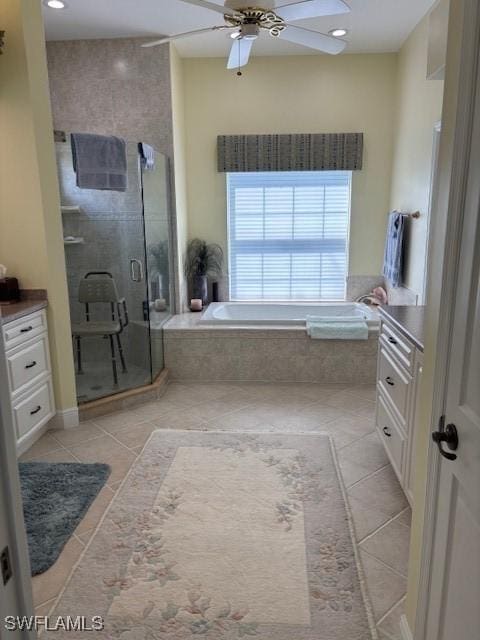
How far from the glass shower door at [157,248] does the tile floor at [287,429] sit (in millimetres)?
501

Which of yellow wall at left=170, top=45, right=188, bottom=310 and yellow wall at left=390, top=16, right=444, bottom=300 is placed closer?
yellow wall at left=390, top=16, right=444, bottom=300

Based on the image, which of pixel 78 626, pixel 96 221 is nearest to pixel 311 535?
pixel 78 626

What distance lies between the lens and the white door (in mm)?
999

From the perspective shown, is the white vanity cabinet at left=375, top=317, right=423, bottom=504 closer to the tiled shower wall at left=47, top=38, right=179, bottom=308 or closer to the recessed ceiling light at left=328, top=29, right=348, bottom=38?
the recessed ceiling light at left=328, top=29, right=348, bottom=38

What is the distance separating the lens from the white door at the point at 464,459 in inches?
39.3

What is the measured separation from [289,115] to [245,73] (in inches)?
24.9

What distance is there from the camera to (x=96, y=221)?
3945mm

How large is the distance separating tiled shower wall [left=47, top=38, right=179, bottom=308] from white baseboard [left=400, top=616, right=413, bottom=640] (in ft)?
13.4

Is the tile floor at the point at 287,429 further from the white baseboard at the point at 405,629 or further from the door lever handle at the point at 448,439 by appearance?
the door lever handle at the point at 448,439

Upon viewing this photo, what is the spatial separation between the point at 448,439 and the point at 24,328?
251 cm

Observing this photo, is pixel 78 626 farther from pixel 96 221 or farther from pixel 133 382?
pixel 96 221

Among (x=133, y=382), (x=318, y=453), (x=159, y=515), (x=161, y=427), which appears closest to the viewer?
(x=159, y=515)

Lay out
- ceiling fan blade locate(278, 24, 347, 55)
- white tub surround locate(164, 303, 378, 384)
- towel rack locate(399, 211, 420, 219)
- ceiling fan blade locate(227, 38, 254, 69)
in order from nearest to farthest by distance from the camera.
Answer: ceiling fan blade locate(278, 24, 347, 55)
ceiling fan blade locate(227, 38, 254, 69)
towel rack locate(399, 211, 420, 219)
white tub surround locate(164, 303, 378, 384)
